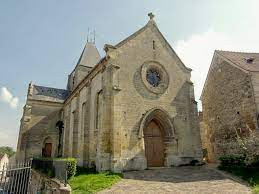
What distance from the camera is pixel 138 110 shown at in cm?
1400

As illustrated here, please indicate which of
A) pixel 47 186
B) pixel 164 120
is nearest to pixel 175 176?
pixel 164 120

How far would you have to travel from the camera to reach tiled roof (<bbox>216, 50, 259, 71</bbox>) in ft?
53.8

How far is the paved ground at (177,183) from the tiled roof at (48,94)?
59.8ft

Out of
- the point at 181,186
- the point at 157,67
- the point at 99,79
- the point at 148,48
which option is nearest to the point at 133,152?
the point at 181,186

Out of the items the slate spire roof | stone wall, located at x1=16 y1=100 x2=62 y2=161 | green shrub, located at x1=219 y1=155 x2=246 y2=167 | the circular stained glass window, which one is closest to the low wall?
stone wall, located at x1=16 y1=100 x2=62 y2=161

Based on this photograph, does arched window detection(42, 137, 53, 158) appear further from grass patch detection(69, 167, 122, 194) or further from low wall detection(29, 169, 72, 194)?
grass patch detection(69, 167, 122, 194)

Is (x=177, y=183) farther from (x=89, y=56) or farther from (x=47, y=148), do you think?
(x=89, y=56)

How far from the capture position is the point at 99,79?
50.0ft

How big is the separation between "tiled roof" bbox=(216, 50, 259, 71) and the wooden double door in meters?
8.13

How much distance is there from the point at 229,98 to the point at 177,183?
1061 cm

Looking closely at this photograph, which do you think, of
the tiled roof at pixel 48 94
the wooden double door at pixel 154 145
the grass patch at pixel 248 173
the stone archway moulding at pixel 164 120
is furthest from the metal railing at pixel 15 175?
the tiled roof at pixel 48 94

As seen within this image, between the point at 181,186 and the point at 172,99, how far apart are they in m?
7.95

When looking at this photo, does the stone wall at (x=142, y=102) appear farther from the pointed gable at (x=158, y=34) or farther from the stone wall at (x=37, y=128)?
the stone wall at (x=37, y=128)

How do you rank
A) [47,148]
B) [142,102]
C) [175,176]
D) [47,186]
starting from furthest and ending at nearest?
1. [47,148]
2. [142,102]
3. [175,176]
4. [47,186]
